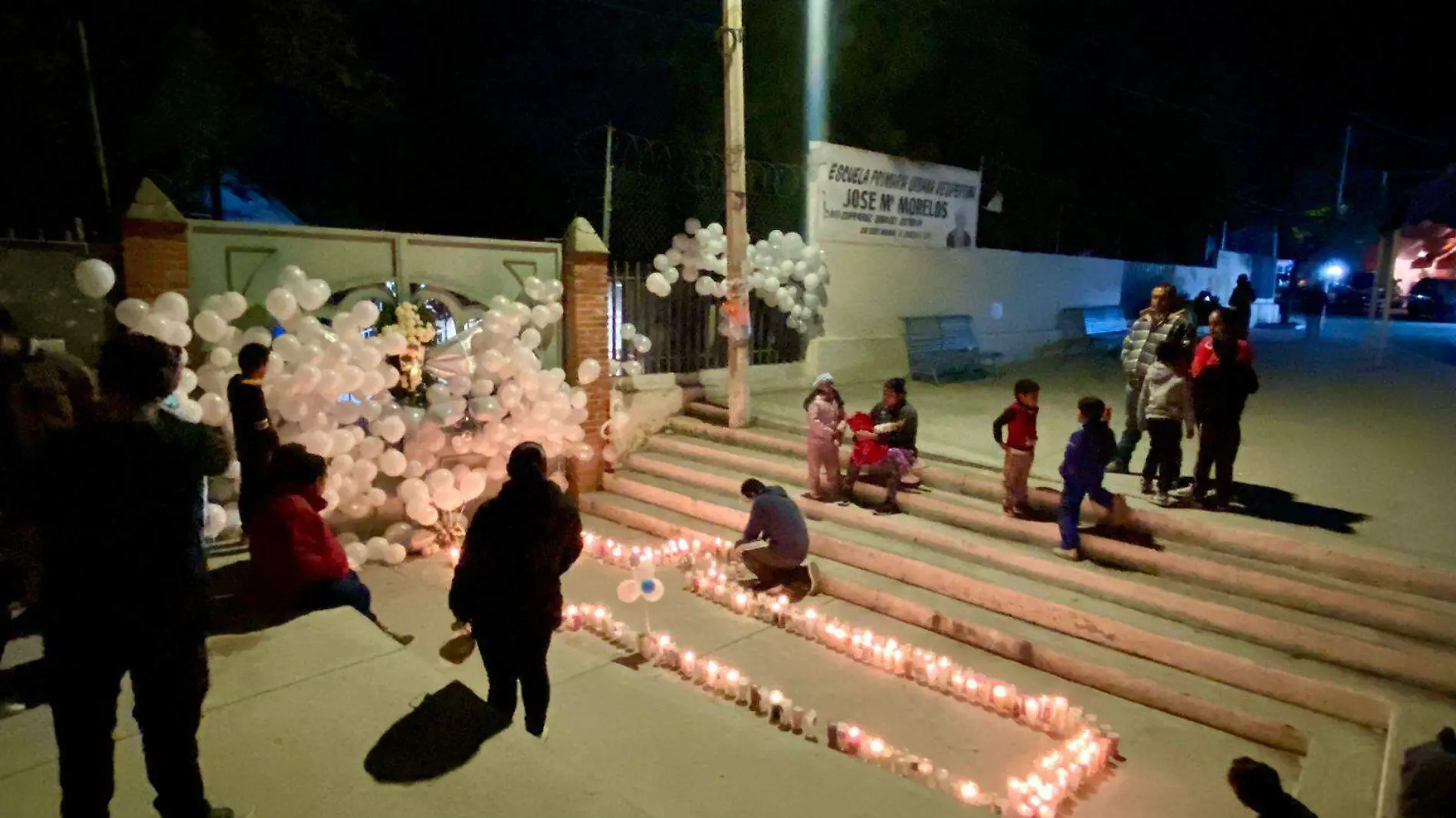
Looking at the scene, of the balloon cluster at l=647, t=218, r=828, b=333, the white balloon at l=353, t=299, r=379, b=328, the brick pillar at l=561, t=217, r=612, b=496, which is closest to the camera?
the white balloon at l=353, t=299, r=379, b=328

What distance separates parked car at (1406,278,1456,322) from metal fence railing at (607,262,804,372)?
26.8 m

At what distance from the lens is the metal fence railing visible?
34.2 feet

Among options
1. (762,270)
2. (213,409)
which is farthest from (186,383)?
(762,270)

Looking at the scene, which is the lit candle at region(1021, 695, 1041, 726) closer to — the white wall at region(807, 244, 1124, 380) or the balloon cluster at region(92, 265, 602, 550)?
the balloon cluster at region(92, 265, 602, 550)

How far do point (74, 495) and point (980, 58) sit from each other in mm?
16527

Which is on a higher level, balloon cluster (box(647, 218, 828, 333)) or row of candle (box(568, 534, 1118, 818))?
balloon cluster (box(647, 218, 828, 333))

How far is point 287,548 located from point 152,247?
3.31m

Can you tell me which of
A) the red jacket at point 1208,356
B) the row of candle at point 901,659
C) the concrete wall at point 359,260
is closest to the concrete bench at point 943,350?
the concrete wall at point 359,260

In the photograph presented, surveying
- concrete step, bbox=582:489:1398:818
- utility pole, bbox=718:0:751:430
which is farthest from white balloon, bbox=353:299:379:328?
concrete step, bbox=582:489:1398:818

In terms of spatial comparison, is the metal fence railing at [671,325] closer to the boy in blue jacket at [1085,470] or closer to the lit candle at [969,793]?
the boy in blue jacket at [1085,470]

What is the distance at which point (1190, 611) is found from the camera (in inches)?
226

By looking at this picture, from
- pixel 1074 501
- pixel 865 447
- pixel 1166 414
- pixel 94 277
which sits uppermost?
pixel 94 277

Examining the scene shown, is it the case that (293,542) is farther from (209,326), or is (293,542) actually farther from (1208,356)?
(1208,356)

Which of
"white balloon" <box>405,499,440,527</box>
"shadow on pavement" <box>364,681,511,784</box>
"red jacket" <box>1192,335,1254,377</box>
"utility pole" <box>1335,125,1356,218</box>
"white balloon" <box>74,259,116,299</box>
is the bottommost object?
"white balloon" <box>405,499,440,527</box>
